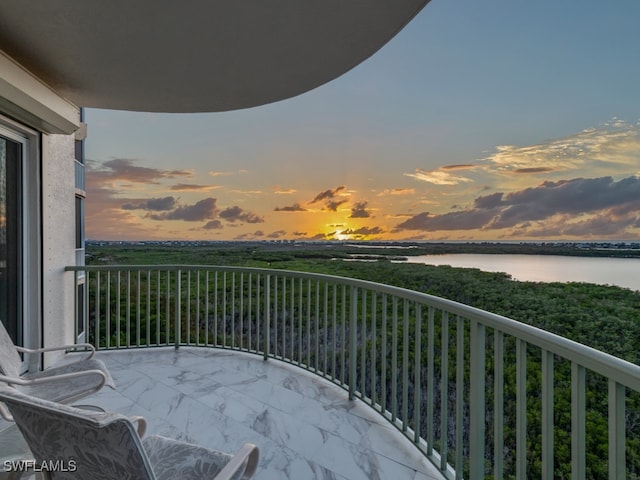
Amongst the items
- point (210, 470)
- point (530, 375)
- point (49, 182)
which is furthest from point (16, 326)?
point (530, 375)

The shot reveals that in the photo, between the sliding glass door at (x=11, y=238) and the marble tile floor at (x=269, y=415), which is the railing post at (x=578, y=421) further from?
the sliding glass door at (x=11, y=238)

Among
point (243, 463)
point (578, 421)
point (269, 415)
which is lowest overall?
point (269, 415)

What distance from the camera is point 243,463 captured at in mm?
1312

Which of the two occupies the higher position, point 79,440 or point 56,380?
point 79,440

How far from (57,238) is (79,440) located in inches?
156

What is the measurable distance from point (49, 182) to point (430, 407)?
4215mm

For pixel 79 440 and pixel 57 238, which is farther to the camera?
pixel 57 238

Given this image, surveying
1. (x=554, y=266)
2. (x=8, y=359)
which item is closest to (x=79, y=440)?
(x=8, y=359)

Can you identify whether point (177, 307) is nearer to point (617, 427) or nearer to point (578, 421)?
point (578, 421)

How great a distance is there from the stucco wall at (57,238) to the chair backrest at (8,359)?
5.05 ft

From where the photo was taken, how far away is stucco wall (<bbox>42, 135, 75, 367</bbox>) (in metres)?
4.13

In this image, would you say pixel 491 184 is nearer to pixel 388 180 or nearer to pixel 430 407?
pixel 388 180

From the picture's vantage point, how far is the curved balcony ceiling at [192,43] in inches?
98.2

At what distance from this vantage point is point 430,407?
97.7 inches
